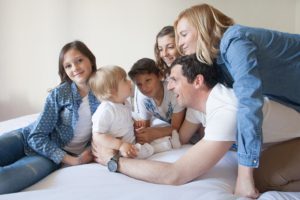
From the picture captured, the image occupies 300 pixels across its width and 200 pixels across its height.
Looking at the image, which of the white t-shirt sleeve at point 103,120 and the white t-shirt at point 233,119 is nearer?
the white t-shirt at point 233,119

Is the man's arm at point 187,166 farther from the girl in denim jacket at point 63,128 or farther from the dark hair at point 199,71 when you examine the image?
the girl in denim jacket at point 63,128

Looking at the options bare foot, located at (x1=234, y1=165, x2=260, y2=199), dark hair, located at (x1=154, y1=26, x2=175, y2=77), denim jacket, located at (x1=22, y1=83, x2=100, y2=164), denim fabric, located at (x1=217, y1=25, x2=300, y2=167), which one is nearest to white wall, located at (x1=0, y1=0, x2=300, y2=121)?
dark hair, located at (x1=154, y1=26, x2=175, y2=77)

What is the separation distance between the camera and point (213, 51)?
1209mm

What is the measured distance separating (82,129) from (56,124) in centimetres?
14

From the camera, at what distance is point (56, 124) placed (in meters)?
1.54

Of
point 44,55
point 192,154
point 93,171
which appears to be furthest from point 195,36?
point 44,55

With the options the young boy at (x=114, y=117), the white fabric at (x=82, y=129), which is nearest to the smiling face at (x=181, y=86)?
the young boy at (x=114, y=117)

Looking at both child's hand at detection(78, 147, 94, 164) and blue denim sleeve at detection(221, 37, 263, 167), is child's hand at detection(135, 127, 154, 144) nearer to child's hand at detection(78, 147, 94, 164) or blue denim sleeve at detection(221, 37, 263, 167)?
child's hand at detection(78, 147, 94, 164)

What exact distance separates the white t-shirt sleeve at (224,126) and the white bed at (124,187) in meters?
0.19

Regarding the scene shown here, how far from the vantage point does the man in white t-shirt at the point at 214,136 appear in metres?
1.04

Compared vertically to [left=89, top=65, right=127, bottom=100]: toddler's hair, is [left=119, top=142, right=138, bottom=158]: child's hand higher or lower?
lower

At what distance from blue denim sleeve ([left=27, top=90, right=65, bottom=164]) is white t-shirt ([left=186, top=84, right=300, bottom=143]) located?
0.77m

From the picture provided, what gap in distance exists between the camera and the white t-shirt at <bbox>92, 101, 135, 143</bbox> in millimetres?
1381

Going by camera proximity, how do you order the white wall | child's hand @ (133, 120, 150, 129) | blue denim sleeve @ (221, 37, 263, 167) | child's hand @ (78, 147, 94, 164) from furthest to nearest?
the white wall
child's hand @ (133, 120, 150, 129)
child's hand @ (78, 147, 94, 164)
blue denim sleeve @ (221, 37, 263, 167)
